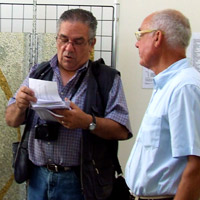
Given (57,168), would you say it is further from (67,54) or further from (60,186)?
(67,54)

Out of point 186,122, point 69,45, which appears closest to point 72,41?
point 69,45

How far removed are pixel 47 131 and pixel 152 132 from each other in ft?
1.73

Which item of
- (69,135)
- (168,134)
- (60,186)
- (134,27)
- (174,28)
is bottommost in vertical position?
(60,186)

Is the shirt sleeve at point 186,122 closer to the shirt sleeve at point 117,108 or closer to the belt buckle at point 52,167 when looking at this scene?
the shirt sleeve at point 117,108

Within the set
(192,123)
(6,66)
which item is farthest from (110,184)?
(6,66)

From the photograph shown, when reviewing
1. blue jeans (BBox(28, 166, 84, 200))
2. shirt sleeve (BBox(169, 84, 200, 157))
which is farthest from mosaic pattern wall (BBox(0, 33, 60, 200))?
shirt sleeve (BBox(169, 84, 200, 157))

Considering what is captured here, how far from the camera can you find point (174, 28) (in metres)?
1.09

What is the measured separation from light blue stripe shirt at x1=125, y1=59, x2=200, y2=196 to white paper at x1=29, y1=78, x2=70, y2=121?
363 mm

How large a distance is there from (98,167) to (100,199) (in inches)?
5.8

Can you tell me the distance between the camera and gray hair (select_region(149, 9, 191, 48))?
1093mm

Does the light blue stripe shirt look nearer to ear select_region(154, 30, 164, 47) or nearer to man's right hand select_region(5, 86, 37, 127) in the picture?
ear select_region(154, 30, 164, 47)

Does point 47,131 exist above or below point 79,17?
below

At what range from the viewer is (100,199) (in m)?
1.35

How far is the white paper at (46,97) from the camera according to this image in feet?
3.91
